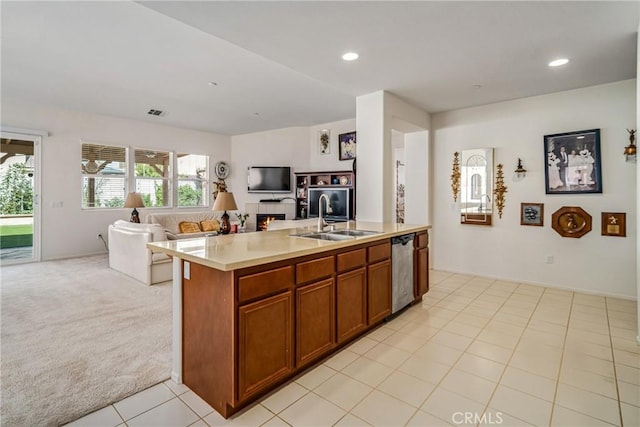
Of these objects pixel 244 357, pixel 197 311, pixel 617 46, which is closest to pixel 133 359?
pixel 197 311

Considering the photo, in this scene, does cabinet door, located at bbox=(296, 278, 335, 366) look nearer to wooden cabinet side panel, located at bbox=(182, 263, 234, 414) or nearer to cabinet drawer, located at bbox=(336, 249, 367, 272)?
cabinet drawer, located at bbox=(336, 249, 367, 272)

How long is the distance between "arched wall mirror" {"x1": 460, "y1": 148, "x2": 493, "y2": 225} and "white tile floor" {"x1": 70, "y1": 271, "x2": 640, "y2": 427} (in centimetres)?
187

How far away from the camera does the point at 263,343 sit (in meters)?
1.90

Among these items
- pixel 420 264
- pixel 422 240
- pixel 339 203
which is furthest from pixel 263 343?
pixel 339 203

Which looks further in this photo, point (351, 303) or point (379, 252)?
point (379, 252)

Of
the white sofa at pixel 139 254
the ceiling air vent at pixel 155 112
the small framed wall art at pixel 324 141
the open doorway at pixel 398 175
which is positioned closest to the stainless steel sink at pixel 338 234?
the white sofa at pixel 139 254

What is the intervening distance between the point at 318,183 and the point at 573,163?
4.80 meters

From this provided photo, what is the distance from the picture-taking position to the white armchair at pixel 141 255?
176 inches

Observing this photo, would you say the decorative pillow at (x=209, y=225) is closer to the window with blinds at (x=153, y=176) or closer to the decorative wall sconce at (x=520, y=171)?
the window with blinds at (x=153, y=176)

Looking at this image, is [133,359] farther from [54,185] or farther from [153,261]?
[54,185]

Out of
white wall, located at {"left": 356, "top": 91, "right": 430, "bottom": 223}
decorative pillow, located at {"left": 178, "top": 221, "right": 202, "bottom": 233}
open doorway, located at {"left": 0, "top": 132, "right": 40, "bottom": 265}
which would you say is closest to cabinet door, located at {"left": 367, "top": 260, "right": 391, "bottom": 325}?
white wall, located at {"left": 356, "top": 91, "right": 430, "bottom": 223}

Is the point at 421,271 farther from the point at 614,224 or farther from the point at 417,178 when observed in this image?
the point at 614,224

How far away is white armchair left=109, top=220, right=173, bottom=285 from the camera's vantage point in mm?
4465
